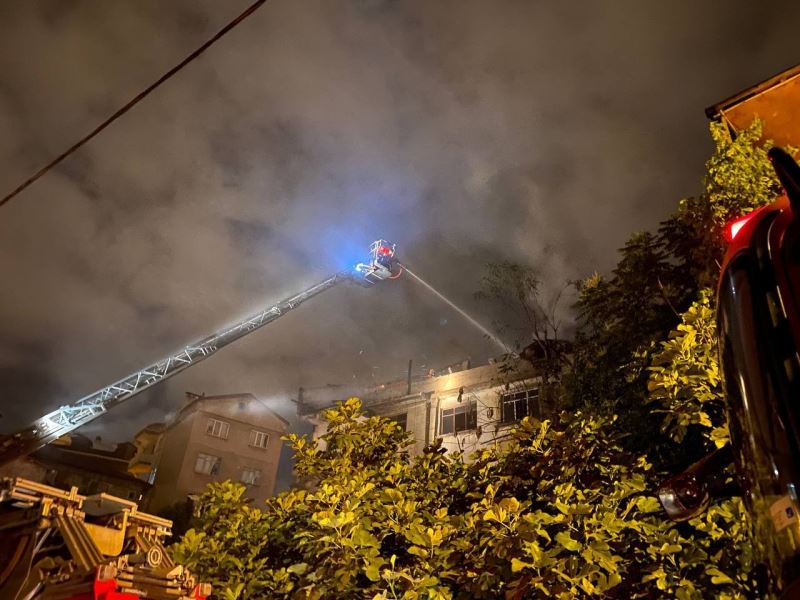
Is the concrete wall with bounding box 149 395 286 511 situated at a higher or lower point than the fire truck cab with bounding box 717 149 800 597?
higher

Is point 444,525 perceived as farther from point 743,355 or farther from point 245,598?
point 743,355

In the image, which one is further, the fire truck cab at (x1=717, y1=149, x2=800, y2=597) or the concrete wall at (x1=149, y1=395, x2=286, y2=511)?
the concrete wall at (x1=149, y1=395, x2=286, y2=511)

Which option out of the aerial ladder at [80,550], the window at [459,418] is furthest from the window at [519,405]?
the aerial ladder at [80,550]

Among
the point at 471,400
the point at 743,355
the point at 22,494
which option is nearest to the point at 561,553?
the point at 743,355

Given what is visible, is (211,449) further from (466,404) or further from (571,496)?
(571,496)

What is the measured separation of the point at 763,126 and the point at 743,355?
8.00 m

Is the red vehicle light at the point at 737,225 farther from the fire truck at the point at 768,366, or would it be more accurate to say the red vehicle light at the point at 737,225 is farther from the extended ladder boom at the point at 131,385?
the extended ladder boom at the point at 131,385

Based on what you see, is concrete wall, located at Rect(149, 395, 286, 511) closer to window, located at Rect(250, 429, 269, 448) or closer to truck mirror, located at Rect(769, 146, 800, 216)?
window, located at Rect(250, 429, 269, 448)

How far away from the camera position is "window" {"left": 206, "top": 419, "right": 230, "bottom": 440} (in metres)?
35.4

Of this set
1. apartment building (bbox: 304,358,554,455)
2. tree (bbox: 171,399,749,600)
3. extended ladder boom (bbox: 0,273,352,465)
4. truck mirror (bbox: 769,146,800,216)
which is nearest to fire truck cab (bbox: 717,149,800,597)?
truck mirror (bbox: 769,146,800,216)

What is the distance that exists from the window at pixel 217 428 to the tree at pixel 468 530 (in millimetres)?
28423

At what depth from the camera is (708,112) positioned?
851cm

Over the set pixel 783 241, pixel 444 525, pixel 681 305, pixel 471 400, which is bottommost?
pixel 444 525

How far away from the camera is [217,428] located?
35.7 m
